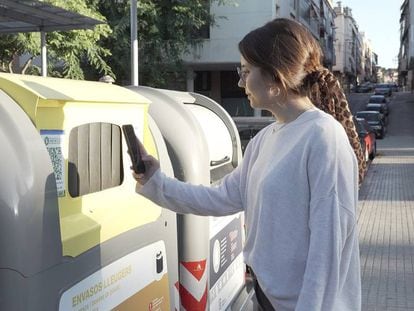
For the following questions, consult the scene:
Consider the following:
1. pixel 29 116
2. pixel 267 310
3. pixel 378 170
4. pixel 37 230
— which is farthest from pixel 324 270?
pixel 378 170

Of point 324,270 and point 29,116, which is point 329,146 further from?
point 29,116

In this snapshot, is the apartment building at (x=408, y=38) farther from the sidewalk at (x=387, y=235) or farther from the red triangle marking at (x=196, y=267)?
the red triangle marking at (x=196, y=267)

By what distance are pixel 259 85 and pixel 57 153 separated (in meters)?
0.76

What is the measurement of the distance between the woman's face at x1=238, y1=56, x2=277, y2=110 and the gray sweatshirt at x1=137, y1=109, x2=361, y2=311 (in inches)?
4.3

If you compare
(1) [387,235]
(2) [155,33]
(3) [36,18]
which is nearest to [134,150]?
(1) [387,235]

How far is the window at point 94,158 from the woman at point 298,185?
0.68 meters

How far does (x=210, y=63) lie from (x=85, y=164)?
2826 centimetres

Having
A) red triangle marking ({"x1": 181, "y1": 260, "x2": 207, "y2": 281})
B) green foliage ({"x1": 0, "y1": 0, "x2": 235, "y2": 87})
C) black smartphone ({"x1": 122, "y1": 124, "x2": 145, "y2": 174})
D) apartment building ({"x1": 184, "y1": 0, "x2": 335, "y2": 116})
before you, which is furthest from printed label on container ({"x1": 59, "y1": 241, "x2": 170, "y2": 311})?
apartment building ({"x1": 184, "y1": 0, "x2": 335, "y2": 116})

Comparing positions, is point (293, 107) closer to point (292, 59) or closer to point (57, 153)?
point (292, 59)

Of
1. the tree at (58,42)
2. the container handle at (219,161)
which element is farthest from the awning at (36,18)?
the container handle at (219,161)

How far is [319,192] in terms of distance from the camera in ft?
5.67

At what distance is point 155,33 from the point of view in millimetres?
23516

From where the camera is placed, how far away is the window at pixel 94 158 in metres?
2.19

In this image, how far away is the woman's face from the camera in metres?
1.90
